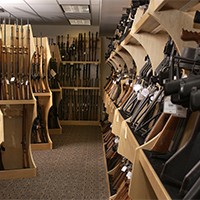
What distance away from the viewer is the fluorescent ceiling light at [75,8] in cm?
528

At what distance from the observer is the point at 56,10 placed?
568cm

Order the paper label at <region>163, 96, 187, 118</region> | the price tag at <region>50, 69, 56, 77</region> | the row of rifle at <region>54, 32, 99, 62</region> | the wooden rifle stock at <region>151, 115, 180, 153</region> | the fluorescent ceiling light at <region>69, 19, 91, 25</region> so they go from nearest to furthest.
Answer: the paper label at <region>163, 96, 187, 118</region> → the wooden rifle stock at <region>151, 115, 180, 153</region> → the price tag at <region>50, 69, 56, 77</region> → the fluorescent ceiling light at <region>69, 19, 91, 25</region> → the row of rifle at <region>54, 32, 99, 62</region>

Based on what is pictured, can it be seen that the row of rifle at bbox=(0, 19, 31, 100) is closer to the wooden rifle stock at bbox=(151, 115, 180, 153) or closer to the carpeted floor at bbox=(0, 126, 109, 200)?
the carpeted floor at bbox=(0, 126, 109, 200)

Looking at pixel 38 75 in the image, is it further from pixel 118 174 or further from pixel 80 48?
pixel 80 48

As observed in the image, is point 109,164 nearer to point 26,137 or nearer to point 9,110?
point 26,137

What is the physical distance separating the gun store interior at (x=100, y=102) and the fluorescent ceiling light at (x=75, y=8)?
22 mm

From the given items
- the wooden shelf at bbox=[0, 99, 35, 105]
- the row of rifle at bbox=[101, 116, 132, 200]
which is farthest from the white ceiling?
the row of rifle at bbox=[101, 116, 132, 200]

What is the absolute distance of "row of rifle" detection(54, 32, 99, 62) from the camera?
7594 mm

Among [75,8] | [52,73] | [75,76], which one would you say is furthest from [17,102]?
[75,76]

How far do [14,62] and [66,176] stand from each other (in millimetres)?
1958

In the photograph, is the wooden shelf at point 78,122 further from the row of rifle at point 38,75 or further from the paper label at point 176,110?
the paper label at point 176,110

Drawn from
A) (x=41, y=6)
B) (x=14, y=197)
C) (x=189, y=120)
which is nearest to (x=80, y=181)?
(x=14, y=197)

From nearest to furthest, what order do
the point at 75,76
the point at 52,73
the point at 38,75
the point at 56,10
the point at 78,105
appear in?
the point at 38,75, the point at 56,10, the point at 52,73, the point at 75,76, the point at 78,105

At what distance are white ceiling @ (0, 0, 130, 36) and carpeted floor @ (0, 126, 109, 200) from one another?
2.68 m
